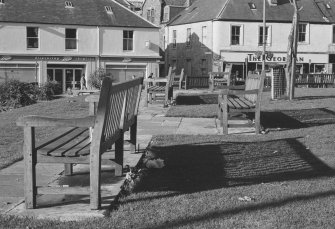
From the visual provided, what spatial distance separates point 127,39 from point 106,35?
77.6 inches

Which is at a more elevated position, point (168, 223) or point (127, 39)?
point (127, 39)

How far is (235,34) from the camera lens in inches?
1934

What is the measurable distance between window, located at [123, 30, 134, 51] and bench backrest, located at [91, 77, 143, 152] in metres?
41.3

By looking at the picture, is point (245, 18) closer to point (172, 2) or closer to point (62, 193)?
point (172, 2)

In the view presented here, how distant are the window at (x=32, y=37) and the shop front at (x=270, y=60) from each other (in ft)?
52.7

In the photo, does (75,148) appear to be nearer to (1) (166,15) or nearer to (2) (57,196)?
(2) (57,196)

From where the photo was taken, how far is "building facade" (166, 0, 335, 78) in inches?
1925

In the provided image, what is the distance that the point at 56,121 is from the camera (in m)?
5.04

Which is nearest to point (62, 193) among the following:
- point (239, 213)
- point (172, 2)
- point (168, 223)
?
point (168, 223)

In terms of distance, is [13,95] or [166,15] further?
[166,15]

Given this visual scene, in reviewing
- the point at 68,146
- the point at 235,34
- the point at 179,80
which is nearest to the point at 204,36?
the point at 235,34

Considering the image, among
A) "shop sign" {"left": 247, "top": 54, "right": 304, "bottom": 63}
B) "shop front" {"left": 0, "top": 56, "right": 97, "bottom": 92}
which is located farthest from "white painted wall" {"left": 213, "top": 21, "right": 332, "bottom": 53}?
"shop front" {"left": 0, "top": 56, "right": 97, "bottom": 92}

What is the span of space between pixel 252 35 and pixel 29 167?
45.9 m

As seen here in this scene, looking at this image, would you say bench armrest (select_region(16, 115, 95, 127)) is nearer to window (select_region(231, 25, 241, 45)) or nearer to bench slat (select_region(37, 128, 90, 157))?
bench slat (select_region(37, 128, 90, 157))
